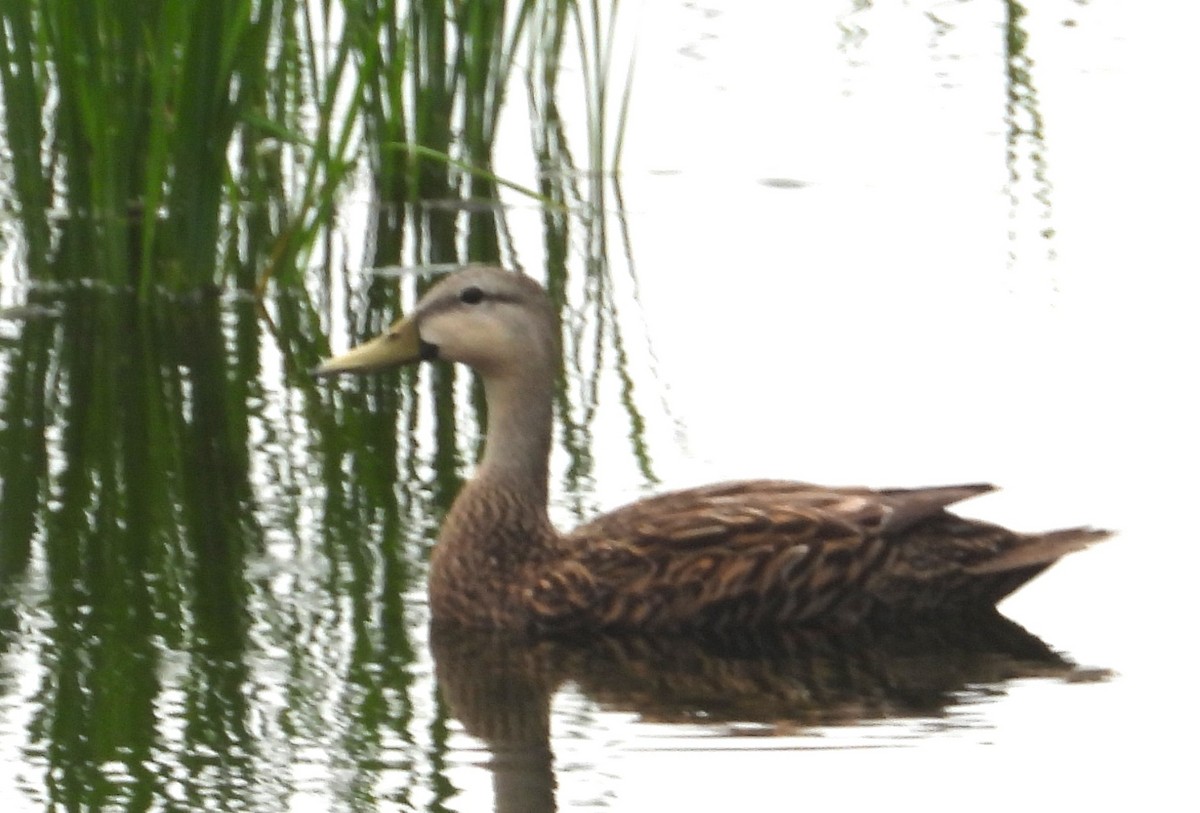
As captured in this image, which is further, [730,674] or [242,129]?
[242,129]

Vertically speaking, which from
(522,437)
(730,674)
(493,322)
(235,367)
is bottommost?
(730,674)

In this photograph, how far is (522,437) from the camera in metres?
8.55

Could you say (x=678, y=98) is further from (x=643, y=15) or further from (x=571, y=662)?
(x=571, y=662)

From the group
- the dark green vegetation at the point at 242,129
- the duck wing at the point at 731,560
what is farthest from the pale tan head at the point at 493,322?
the dark green vegetation at the point at 242,129

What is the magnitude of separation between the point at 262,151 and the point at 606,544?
386 cm

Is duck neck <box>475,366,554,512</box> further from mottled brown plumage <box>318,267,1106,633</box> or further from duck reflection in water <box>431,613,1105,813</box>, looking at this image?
duck reflection in water <box>431,613,1105,813</box>

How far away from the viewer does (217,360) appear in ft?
34.0

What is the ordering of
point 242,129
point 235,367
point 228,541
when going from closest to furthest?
point 228,541
point 235,367
point 242,129

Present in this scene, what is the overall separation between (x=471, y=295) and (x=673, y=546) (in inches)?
35.0

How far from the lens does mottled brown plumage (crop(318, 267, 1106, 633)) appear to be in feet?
27.0

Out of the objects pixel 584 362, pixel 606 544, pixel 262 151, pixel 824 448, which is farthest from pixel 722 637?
pixel 262 151

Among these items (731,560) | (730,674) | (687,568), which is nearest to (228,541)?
(687,568)

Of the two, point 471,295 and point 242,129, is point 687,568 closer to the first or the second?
point 471,295

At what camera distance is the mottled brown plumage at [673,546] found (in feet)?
27.0
